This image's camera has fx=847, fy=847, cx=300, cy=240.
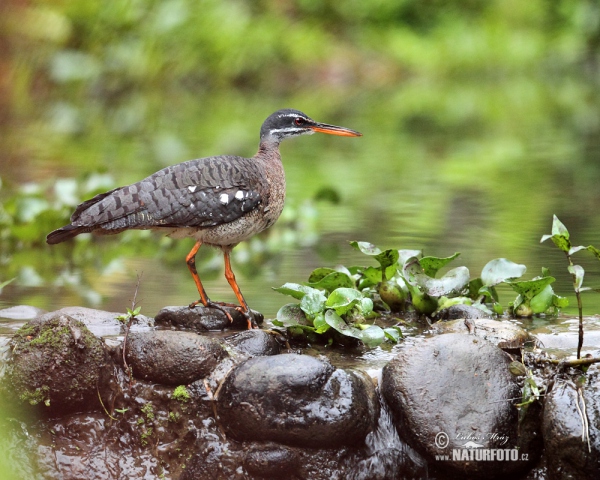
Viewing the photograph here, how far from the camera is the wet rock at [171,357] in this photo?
3717 mm

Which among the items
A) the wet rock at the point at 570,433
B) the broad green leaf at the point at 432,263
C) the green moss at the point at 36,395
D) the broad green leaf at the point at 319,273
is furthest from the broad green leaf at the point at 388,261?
the green moss at the point at 36,395

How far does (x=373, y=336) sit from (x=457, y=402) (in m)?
0.67

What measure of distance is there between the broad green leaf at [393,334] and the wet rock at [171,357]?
35.9 inches

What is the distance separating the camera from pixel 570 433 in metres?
3.31

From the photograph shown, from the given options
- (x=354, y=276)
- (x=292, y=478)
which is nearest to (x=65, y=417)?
(x=292, y=478)

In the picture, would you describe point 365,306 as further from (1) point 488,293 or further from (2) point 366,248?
(1) point 488,293

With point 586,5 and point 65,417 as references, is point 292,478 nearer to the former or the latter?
point 65,417

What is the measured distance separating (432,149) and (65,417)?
1180 centimetres

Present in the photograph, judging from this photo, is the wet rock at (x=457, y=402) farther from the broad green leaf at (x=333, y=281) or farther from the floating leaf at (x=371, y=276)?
the floating leaf at (x=371, y=276)

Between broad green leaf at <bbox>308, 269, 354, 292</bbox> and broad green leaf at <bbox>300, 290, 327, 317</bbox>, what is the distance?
14.2 inches

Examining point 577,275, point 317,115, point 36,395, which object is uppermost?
point 577,275

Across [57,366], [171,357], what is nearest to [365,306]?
[171,357]

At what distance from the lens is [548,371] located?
3.64 metres

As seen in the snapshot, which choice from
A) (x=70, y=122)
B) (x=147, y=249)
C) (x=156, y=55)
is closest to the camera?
(x=147, y=249)
